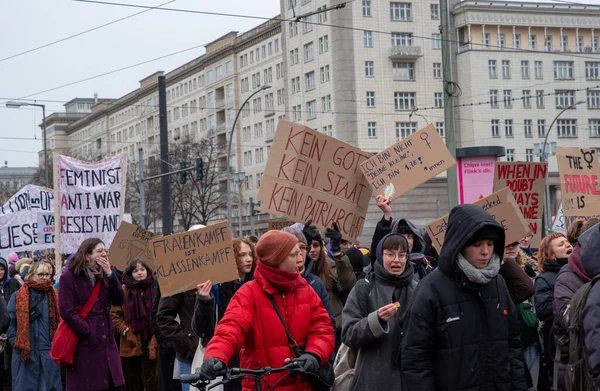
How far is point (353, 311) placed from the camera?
6.34 meters

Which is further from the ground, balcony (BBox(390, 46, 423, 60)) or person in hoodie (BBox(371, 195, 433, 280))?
balcony (BBox(390, 46, 423, 60))

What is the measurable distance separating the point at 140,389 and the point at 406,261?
215 inches

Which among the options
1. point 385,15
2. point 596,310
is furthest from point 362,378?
point 385,15

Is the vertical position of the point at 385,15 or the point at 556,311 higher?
the point at 385,15

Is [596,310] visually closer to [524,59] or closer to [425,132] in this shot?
[425,132]

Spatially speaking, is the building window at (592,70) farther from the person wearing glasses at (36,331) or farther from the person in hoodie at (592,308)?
the person in hoodie at (592,308)

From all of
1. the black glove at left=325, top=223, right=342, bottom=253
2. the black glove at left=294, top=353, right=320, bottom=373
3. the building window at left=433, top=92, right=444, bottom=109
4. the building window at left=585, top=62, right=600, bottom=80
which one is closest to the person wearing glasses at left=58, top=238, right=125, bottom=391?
the black glove at left=325, top=223, right=342, bottom=253

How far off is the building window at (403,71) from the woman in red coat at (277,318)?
195 ft

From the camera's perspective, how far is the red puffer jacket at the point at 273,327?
5504mm

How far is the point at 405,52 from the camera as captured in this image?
63.9 metres

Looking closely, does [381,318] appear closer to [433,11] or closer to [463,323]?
[463,323]

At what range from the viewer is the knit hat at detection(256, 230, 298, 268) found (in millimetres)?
5609

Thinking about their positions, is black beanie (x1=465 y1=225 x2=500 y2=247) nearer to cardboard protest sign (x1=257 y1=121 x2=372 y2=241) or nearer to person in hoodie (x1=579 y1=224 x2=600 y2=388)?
person in hoodie (x1=579 y1=224 x2=600 y2=388)

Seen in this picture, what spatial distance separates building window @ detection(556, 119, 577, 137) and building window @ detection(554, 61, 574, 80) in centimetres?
301
